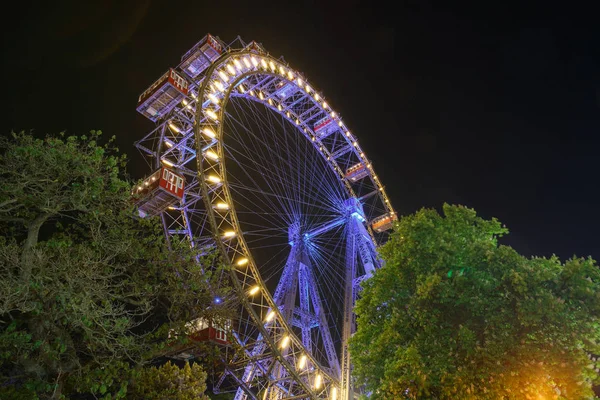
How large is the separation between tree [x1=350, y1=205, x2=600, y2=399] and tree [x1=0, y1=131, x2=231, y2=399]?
5025 millimetres

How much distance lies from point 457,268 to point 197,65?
15.2 meters

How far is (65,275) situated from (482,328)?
28.5 feet

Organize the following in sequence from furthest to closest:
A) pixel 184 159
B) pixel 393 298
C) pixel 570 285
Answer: pixel 184 159 → pixel 393 298 → pixel 570 285

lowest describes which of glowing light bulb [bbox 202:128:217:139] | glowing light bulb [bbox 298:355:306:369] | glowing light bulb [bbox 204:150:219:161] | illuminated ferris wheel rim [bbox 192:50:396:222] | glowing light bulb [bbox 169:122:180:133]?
glowing light bulb [bbox 298:355:306:369]

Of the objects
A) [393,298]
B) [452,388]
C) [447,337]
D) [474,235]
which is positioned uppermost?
[474,235]

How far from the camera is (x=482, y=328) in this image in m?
9.04

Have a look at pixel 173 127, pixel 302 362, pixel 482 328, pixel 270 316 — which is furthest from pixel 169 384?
pixel 173 127

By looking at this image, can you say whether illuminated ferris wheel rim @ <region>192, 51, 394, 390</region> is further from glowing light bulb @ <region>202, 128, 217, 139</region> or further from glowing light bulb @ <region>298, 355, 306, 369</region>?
glowing light bulb @ <region>298, 355, 306, 369</region>

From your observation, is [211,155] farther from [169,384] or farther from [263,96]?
[169,384]

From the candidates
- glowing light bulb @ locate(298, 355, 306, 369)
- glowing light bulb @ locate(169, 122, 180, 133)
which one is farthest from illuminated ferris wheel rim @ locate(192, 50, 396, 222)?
glowing light bulb @ locate(298, 355, 306, 369)

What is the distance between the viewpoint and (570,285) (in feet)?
29.0

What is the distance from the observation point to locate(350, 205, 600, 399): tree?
825 centimetres

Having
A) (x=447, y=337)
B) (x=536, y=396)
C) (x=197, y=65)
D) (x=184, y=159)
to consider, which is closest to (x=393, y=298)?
(x=447, y=337)

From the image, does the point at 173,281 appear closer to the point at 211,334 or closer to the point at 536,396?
the point at 211,334
